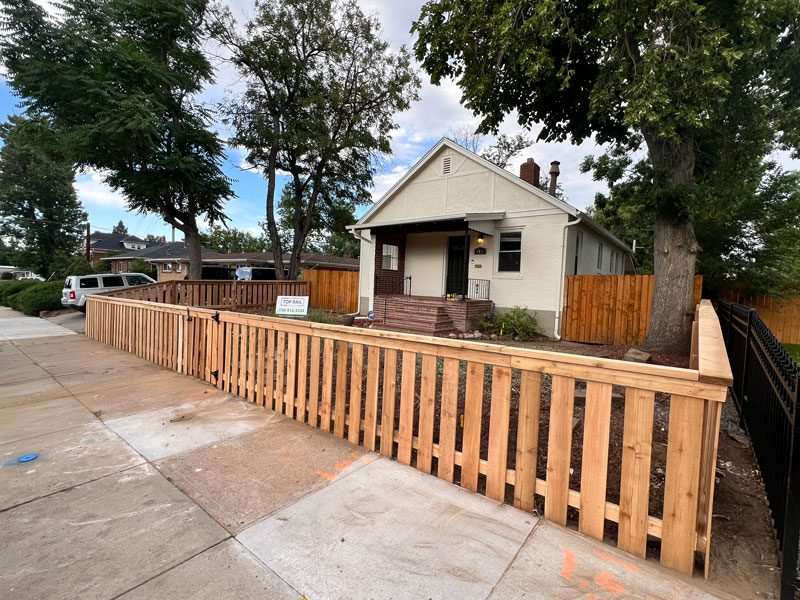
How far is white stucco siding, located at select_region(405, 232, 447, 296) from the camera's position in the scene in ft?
43.8

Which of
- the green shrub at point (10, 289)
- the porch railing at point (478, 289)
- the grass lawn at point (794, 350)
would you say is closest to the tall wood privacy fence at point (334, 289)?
the porch railing at point (478, 289)

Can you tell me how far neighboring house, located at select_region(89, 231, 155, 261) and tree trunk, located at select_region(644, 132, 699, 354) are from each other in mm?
51921

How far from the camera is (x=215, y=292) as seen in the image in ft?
43.1

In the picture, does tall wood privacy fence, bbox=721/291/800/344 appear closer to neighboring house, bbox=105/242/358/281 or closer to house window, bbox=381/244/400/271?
house window, bbox=381/244/400/271

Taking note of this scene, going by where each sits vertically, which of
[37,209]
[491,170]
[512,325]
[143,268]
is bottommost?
[512,325]

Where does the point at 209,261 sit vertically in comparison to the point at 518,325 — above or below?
above

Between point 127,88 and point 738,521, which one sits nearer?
point 738,521

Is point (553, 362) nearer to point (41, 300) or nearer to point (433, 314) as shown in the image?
point (433, 314)

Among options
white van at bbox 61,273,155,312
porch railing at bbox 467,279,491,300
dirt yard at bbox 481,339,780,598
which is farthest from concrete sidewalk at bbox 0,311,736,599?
white van at bbox 61,273,155,312

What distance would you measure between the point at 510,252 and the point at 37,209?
38931 mm

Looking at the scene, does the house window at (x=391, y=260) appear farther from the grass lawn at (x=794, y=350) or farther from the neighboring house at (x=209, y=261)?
the neighboring house at (x=209, y=261)

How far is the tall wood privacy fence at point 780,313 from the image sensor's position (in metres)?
12.1

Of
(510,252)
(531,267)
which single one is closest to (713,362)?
(531,267)

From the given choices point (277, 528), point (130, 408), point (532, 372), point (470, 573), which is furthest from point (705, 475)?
point (130, 408)
